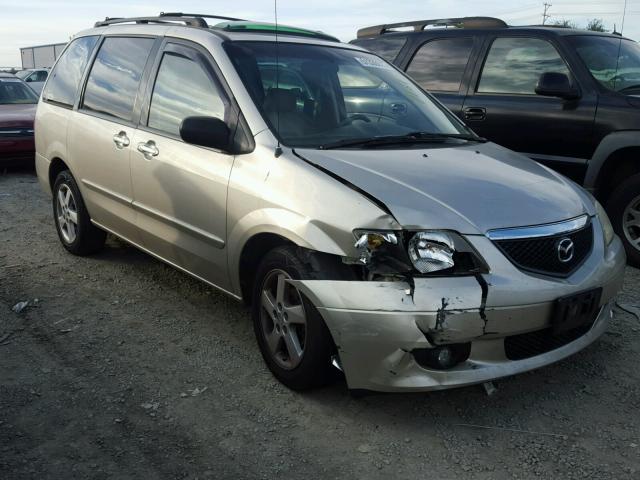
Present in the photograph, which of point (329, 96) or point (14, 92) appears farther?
point (14, 92)

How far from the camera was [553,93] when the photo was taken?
216 inches

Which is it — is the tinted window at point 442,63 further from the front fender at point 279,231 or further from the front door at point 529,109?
the front fender at point 279,231

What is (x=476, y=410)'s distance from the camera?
3230 millimetres

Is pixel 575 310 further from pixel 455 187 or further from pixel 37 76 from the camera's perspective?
pixel 37 76

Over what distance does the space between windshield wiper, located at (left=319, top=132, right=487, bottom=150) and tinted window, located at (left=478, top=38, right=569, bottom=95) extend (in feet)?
6.40

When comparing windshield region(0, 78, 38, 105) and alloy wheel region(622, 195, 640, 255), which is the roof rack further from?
windshield region(0, 78, 38, 105)

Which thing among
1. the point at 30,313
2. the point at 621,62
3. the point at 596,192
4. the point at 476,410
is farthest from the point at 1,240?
the point at 621,62

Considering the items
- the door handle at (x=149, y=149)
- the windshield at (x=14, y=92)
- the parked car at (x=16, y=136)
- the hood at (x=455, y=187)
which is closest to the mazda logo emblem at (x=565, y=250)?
the hood at (x=455, y=187)

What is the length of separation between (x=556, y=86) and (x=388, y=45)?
206cm

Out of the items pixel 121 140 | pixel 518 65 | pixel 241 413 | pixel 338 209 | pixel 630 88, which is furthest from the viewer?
pixel 518 65

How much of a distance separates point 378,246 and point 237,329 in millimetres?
1538

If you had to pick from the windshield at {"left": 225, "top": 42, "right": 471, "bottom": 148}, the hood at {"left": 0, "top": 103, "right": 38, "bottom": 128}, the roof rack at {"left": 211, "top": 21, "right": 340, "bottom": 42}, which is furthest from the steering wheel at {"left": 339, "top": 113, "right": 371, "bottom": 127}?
the hood at {"left": 0, "top": 103, "right": 38, "bottom": 128}

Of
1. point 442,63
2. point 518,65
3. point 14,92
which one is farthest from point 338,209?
point 14,92

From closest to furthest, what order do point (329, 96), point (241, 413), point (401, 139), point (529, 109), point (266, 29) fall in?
point (241, 413) → point (401, 139) → point (329, 96) → point (266, 29) → point (529, 109)
